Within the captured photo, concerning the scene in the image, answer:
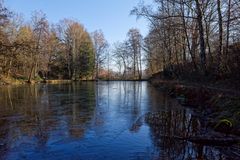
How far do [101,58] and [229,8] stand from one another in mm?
59420

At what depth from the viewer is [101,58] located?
261ft

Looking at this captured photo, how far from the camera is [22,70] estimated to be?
190ft

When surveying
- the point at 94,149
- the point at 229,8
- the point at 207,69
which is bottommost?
the point at 94,149

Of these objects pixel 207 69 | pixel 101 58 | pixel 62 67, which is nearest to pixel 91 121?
pixel 207 69

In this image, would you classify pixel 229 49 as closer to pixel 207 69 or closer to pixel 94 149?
pixel 207 69

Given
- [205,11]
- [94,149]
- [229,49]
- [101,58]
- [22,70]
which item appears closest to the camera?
[94,149]

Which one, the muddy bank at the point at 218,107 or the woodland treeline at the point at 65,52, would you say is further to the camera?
the woodland treeline at the point at 65,52

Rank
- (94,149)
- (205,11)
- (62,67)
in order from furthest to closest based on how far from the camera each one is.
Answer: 1. (62,67)
2. (205,11)
3. (94,149)

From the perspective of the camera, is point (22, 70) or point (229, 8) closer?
point (229, 8)

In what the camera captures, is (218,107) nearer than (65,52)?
Yes

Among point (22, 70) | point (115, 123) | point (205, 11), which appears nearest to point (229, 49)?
point (205, 11)

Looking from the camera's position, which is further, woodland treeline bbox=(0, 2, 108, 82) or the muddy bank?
woodland treeline bbox=(0, 2, 108, 82)

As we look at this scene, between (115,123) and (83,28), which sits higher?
(83,28)

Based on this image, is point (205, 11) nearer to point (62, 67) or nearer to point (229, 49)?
point (229, 49)
